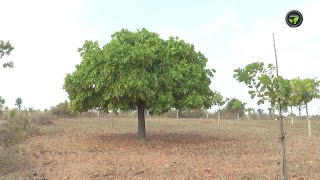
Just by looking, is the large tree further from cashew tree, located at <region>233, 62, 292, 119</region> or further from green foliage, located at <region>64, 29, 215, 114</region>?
cashew tree, located at <region>233, 62, 292, 119</region>

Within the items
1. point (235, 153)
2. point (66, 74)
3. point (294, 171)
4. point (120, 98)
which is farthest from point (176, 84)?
point (294, 171)

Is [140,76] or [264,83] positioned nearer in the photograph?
[264,83]

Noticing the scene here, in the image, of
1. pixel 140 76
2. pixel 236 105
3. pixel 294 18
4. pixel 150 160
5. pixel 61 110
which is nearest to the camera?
pixel 294 18

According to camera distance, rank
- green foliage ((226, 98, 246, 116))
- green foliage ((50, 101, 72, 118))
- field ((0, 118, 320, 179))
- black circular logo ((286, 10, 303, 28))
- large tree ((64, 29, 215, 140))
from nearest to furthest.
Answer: black circular logo ((286, 10, 303, 28)), green foliage ((226, 98, 246, 116)), field ((0, 118, 320, 179)), large tree ((64, 29, 215, 140)), green foliage ((50, 101, 72, 118))

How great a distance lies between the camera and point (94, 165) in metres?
14.6

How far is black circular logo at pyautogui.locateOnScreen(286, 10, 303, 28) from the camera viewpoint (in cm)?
626

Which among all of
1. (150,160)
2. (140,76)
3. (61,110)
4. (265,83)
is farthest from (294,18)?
(61,110)

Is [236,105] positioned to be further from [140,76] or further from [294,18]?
[140,76]

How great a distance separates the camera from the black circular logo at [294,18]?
→ 6.26 m

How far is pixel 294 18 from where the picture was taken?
6293 millimetres

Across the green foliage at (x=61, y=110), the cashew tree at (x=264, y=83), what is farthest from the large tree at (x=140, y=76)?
the green foliage at (x=61, y=110)

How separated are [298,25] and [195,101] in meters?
12.6

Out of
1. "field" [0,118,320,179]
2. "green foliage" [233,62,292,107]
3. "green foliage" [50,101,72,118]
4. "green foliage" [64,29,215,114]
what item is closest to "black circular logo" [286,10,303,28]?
"green foliage" [233,62,292,107]

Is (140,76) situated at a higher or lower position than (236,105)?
higher
